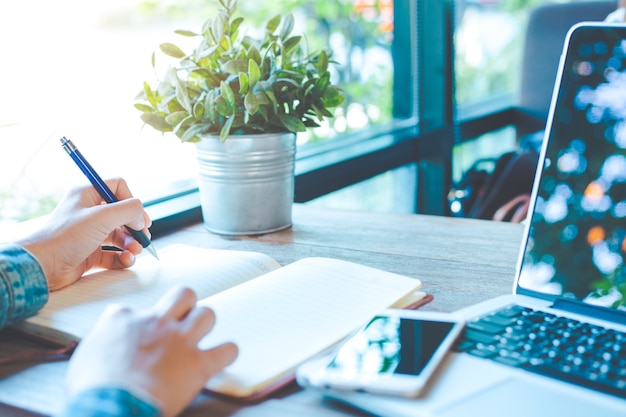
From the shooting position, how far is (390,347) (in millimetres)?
595

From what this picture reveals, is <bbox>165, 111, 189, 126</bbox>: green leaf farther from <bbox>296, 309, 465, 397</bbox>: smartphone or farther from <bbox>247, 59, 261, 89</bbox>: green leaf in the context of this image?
<bbox>296, 309, 465, 397</bbox>: smartphone

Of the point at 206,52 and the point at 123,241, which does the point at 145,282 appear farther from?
the point at 206,52

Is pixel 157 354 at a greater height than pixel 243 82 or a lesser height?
lesser

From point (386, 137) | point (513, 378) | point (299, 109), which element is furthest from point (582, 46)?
point (386, 137)

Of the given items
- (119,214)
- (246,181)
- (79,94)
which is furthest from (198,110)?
(79,94)

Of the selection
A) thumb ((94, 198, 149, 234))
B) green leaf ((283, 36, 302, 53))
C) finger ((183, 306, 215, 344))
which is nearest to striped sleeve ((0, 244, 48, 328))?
thumb ((94, 198, 149, 234))

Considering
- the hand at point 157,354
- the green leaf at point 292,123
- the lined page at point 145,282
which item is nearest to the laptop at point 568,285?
the hand at point 157,354

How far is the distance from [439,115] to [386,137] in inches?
10.1

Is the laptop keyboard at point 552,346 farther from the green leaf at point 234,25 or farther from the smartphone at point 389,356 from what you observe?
the green leaf at point 234,25

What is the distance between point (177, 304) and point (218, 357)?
0.06 m

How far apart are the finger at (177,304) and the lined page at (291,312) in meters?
0.05

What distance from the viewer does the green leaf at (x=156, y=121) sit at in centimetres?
108

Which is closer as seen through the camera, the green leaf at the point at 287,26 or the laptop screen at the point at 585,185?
the laptop screen at the point at 585,185

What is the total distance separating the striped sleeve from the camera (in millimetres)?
692
